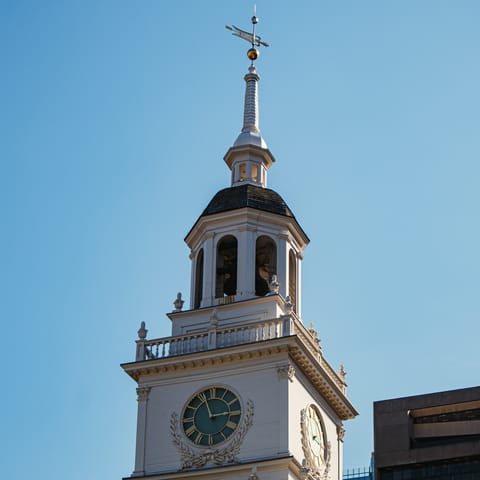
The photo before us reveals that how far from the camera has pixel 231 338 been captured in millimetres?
45969

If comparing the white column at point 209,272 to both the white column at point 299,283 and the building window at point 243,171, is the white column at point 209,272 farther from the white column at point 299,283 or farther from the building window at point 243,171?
the building window at point 243,171

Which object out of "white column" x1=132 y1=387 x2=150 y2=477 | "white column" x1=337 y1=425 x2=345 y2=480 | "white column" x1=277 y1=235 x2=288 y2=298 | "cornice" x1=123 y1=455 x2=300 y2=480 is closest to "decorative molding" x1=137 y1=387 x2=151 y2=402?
"white column" x1=132 y1=387 x2=150 y2=477

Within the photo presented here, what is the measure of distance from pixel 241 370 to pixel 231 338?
132 centimetres

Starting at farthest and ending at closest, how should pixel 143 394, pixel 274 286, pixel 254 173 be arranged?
1. pixel 254 173
2. pixel 274 286
3. pixel 143 394

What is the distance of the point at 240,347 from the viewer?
45.0 meters

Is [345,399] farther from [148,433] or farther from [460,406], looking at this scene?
[460,406]

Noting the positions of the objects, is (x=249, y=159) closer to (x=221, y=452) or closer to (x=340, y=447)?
(x=340, y=447)

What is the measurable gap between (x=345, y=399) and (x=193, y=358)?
592 centimetres

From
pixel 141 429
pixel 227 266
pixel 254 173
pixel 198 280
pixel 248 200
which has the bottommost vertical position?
pixel 141 429

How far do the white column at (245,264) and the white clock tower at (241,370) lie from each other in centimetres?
5

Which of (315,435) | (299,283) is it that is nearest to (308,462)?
(315,435)

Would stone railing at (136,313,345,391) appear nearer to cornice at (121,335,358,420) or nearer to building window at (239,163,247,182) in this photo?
cornice at (121,335,358,420)

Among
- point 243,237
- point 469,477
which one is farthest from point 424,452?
point 243,237

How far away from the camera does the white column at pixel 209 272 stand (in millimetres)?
47969
